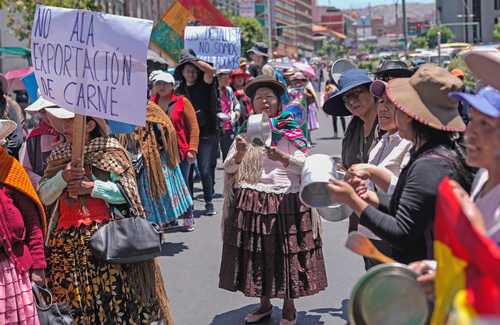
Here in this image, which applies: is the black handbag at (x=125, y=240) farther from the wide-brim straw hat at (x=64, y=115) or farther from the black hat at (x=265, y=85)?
the black hat at (x=265, y=85)

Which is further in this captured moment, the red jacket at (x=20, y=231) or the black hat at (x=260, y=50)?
the black hat at (x=260, y=50)

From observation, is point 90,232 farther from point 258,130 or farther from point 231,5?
point 231,5

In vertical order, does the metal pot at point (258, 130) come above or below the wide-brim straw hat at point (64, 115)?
below

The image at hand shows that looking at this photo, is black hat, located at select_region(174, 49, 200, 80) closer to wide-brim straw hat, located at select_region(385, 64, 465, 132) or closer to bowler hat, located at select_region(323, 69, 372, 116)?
bowler hat, located at select_region(323, 69, 372, 116)

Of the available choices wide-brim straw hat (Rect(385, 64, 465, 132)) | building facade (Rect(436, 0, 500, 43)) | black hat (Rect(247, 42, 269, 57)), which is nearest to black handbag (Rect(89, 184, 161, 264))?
wide-brim straw hat (Rect(385, 64, 465, 132))

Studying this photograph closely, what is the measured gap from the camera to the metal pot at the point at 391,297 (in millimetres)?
2768

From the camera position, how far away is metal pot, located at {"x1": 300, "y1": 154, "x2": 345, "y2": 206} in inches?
134

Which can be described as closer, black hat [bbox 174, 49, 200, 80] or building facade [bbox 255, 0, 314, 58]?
black hat [bbox 174, 49, 200, 80]

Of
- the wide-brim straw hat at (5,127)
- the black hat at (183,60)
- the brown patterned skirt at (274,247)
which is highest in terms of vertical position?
the black hat at (183,60)

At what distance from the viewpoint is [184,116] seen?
907 cm

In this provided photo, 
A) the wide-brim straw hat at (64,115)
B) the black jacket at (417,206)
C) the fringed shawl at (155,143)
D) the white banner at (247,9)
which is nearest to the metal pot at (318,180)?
the black jacket at (417,206)

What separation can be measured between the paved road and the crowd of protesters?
395mm

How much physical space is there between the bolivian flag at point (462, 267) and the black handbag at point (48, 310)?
2.24 m

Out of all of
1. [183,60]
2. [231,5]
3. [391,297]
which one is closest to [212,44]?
[183,60]
